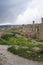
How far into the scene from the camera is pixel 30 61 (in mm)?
16875

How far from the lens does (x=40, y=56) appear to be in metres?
18.0

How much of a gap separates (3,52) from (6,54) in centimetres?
67

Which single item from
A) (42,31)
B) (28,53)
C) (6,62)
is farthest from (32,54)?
(42,31)

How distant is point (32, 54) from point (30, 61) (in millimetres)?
1436

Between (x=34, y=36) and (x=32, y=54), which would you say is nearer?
(x=32, y=54)

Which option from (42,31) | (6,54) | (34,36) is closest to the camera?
(6,54)

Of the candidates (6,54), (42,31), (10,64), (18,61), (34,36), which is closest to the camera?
(10,64)

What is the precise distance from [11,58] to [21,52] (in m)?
1.84

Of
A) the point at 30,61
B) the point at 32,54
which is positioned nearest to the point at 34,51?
the point at 32,54

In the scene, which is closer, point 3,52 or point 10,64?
point 10,64

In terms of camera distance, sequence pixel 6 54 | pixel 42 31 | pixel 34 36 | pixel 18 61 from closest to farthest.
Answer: pixel 18 61 < pixel 6 54 < pixel 42 31 < pixel 34 36

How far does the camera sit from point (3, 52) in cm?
1861

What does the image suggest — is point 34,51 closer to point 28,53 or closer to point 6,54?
point 28,53

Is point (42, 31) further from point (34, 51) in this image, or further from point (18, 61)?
point (18, 61)
